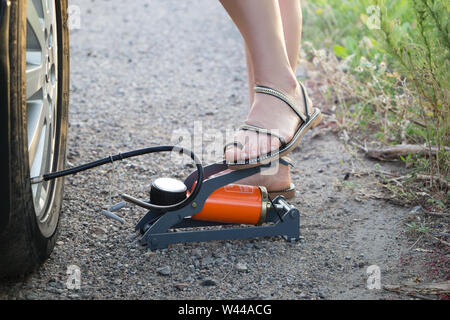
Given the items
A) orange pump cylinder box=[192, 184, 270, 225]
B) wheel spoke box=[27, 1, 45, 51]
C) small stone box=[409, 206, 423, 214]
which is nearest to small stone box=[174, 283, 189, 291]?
orange pump cylinder box=[192, 184, 270, 225]

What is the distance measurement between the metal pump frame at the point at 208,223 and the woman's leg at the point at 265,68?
0.10m

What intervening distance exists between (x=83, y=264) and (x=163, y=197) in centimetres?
35

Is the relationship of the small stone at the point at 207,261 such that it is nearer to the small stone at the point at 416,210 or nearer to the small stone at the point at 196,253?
the small stone at the point at 196,253

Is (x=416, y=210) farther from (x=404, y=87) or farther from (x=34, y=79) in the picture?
(x=34, y=79)

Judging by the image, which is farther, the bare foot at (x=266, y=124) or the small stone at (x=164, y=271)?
the bare foot at (x=266, y=124)

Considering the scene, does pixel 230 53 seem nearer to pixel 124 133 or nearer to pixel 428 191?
pixel 124 133

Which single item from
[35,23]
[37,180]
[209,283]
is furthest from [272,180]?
[35,23]

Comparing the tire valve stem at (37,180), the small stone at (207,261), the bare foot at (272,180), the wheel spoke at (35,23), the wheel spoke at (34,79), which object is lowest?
the small stone at (207,261)

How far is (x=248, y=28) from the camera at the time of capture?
1937 millimetres

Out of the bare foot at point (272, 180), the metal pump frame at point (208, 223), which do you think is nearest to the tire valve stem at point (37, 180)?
the metal pump frame at point (208, 223)

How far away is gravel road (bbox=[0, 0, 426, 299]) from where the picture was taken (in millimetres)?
1697

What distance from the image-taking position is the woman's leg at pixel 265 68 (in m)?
1.91

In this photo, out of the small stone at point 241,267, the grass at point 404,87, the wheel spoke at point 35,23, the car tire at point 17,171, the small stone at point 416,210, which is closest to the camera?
the car tire at point 17,171

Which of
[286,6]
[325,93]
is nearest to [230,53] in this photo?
[325,93]
